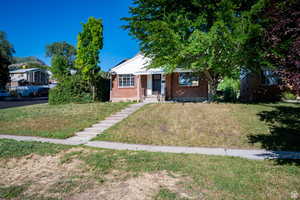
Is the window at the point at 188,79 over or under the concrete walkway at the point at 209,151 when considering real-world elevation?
over

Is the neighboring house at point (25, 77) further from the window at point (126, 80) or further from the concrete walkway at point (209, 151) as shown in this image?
the concrete walkway at point (209, 151)

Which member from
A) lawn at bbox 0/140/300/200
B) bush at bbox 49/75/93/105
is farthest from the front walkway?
bush at bbox 49/75/93/105

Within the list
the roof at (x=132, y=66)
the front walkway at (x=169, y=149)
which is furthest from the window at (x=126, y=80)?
the front walkway at (x=169, y=149)

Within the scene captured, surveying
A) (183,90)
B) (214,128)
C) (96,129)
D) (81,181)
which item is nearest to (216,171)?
(81,181)

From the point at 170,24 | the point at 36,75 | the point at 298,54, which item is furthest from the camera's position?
the point at 36,75

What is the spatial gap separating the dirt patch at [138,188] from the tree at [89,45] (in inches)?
577

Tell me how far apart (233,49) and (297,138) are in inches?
204

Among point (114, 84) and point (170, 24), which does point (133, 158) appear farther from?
point (114, 84)

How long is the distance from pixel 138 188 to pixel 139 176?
544mm

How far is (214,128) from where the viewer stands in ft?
28.7

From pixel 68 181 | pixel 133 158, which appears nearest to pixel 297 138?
pixel 133 158

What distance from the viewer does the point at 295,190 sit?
385 centimetres

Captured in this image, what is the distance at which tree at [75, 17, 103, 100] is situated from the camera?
17.1 m

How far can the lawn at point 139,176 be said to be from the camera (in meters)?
3.79
